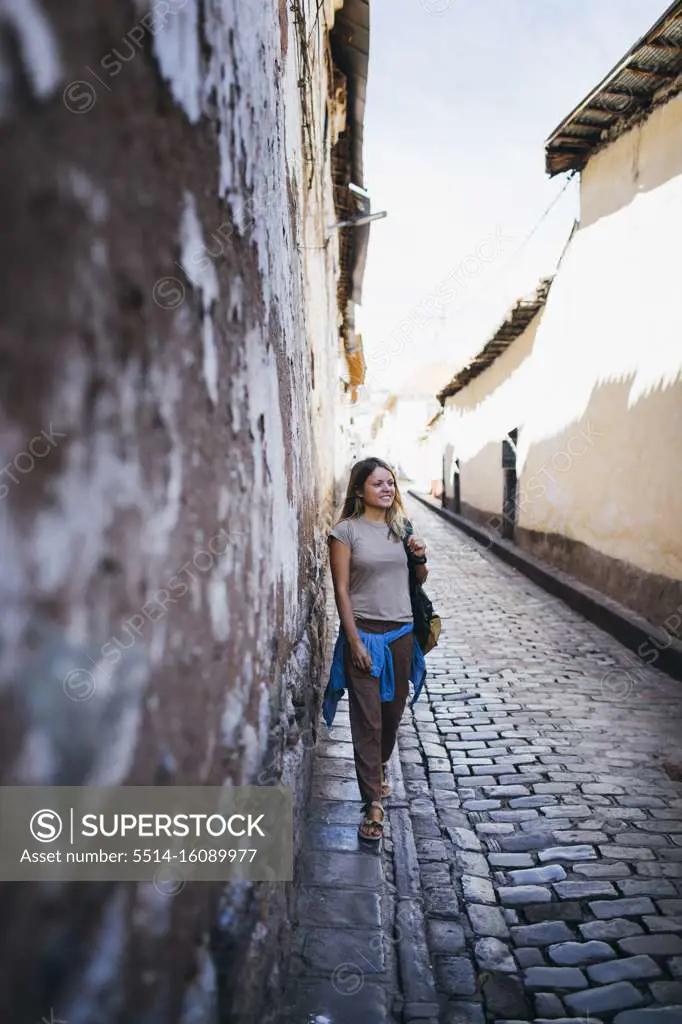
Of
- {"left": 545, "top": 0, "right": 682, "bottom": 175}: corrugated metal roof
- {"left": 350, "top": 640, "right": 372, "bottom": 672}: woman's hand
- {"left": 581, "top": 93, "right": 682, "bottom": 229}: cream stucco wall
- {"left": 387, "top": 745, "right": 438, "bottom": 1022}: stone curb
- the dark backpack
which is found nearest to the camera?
{"left": 387, "top": 745, "right": 438, "bottom": 1022}: stone curb

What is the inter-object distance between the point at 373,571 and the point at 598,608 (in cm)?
526

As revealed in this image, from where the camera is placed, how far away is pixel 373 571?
3.45 m

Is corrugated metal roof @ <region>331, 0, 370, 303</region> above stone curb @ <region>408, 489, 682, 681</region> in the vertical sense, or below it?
above

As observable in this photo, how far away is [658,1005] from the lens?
8.14 ft

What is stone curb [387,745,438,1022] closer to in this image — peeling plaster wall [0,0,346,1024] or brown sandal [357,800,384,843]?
brown sandal [357,800,384,843]

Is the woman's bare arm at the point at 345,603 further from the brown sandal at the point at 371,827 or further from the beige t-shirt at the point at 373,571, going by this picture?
the brown sandal at the point at 371,827

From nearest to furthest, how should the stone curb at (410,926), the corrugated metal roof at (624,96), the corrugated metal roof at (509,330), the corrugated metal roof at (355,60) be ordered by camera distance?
the stone curb at (410,926), the corrugated metal roof at (624,96), the corrugated metal roof at (355,60), the corrugated metal roof at (509,330)

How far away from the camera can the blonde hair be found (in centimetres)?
354

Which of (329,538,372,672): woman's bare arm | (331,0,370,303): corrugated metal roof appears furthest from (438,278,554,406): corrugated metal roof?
(329,538,372,672): woman's bare arm

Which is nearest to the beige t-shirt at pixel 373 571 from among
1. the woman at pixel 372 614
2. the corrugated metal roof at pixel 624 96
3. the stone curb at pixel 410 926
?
the woman at pixel 372 614

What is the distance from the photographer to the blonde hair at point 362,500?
11.6 feet

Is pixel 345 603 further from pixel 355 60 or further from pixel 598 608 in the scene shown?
pixel 355 60

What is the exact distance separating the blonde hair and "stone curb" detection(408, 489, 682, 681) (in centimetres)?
359

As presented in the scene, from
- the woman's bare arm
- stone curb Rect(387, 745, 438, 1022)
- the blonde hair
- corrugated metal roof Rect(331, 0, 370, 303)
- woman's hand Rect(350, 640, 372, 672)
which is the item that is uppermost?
corrugated metal roof Rect(331, 0, 370, 303)
